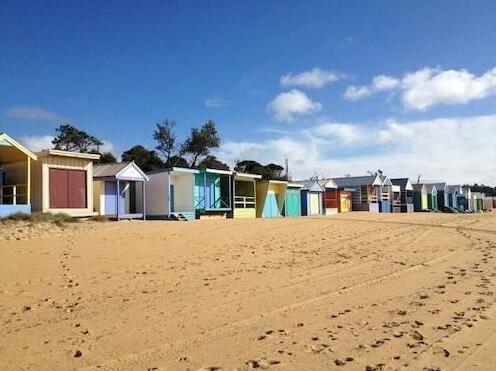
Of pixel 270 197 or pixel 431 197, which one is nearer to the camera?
pixel 270 197

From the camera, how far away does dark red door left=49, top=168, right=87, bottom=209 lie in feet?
74.1

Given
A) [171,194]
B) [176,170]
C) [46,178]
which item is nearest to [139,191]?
[171,194]

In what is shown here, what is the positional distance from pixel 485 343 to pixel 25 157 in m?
19.9

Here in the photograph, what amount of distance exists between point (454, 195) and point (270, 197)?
58980mm

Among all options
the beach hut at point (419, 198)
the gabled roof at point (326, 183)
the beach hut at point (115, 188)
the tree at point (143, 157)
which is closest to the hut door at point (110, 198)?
the beach hut at point (115, 188)

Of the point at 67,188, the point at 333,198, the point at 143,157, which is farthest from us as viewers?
the point at 143,157

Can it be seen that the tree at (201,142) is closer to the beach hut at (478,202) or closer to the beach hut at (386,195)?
the beach hut at (386,195)

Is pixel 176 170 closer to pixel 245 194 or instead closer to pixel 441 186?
pixel 245 194

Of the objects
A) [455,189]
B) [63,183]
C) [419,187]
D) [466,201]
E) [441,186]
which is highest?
[441,186]

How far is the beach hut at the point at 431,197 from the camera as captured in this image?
7712cm

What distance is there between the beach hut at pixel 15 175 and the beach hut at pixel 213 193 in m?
11.5

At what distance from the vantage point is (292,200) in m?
42.9

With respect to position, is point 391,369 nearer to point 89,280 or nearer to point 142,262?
point 89,280

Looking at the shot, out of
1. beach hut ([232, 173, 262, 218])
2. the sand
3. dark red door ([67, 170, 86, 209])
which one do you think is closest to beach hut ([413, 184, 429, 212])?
beach hut ([232, 173, 262, 218])
